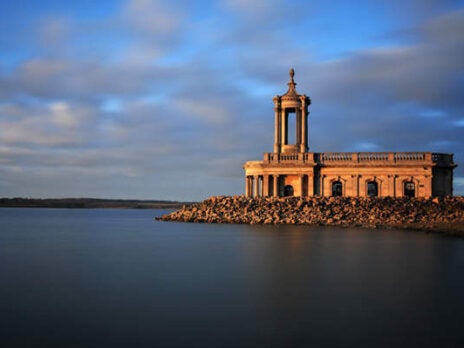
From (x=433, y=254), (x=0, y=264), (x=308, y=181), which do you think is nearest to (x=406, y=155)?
(x=308, y=181)

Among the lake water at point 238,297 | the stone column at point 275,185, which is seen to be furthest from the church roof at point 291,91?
the lake water at point 238,297

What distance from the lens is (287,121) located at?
52.1 metres

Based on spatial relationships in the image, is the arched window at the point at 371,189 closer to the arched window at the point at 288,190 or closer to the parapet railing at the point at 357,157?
the parapet railing at the point at 357,157

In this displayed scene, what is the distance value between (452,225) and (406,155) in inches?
472

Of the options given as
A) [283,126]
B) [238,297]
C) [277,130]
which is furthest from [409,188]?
[238,297]

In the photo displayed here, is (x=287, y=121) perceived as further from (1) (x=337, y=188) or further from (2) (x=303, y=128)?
(1) (x=337, y=188)

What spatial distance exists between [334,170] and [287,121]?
23.3ft

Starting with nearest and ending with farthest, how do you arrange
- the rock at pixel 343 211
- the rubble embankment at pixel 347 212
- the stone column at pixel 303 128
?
the rubble embankment at pixel 347 212, the rock at pixel 343 211, the stone column at pixel 303 128

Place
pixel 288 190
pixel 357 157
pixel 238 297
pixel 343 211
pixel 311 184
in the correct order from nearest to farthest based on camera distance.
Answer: pixel 238 297, pixel 343 211, pixel 357 157, pixel 311 184, pixel 288 190

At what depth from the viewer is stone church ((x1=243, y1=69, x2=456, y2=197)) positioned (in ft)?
153

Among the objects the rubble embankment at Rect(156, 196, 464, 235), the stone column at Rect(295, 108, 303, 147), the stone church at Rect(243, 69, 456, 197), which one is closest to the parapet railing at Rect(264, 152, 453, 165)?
the stone church at Rect(243, 69, 456, 197)

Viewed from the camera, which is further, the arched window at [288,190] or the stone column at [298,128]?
the stone column at [298,128]

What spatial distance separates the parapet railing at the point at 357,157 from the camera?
47031mm

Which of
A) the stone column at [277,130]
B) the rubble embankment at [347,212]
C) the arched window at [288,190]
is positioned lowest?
Result: the rubble embankment at [347,212]
